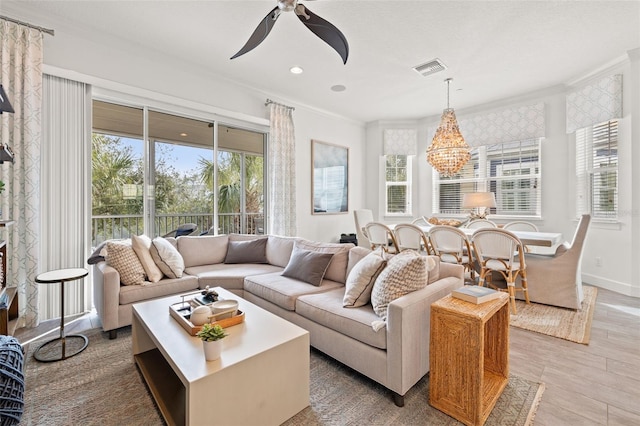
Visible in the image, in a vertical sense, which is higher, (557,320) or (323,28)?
(323,28)

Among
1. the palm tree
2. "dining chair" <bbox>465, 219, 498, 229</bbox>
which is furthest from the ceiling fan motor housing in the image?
"dining chair" <bbox>465, 219, 498, 229</bbox>

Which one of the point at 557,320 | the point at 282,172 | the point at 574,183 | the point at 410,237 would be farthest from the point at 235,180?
the point at 574,183

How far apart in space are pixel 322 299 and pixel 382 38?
2827mm

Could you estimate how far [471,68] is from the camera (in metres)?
3.95

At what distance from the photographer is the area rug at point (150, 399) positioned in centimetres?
162

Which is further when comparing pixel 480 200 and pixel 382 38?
pixel 480 200

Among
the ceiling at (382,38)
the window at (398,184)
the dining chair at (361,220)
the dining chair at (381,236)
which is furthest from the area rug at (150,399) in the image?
the window at (398,184)

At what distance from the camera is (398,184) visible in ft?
21.3

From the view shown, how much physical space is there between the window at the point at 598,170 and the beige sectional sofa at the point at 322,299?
11.4ft

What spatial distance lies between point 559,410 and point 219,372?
1.90 metres

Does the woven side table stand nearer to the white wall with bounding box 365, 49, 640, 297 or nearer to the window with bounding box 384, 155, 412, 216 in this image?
the white wall with bounding box 365, 49, 640, 297

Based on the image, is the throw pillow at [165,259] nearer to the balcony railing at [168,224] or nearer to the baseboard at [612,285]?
the balcony railing at [168,224]

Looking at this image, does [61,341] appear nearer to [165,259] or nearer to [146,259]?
[146,259]

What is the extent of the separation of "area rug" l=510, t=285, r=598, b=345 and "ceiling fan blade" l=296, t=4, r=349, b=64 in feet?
9.75
